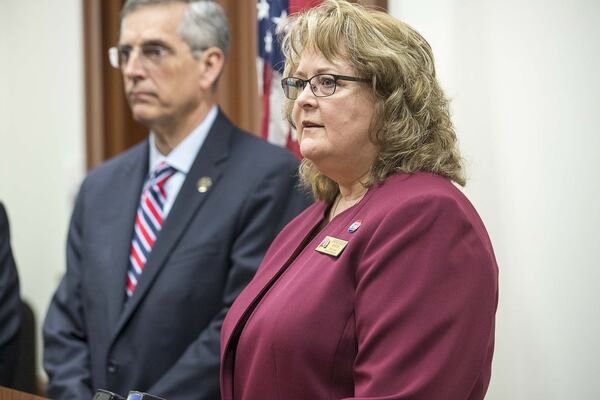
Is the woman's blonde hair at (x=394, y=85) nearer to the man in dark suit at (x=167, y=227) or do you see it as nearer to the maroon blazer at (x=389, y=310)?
the maroon blazer at (x=389, y=310)

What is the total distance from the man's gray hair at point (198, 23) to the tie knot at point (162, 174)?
1.38ft

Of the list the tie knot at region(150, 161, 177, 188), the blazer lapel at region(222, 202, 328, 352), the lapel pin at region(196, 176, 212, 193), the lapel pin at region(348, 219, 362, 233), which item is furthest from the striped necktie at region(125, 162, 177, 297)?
the lapel pin at region(348, 219, 362, 233)

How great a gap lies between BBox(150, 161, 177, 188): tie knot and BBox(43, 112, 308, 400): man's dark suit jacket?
0.09 meters

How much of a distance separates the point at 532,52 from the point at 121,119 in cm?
228

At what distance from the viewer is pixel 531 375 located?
107 inches

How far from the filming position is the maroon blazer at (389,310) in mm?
1748

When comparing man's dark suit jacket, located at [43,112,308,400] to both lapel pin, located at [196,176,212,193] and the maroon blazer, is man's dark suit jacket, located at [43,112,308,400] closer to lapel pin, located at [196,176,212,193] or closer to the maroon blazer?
lapel pin, located at [196,176,212,193]

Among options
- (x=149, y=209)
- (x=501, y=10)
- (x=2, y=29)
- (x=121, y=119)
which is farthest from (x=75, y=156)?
(x=501, y=10)

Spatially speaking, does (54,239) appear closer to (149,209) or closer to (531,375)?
(149,209)

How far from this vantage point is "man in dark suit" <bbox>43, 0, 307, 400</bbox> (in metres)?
2.83

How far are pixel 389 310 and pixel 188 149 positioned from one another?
5.00 ft

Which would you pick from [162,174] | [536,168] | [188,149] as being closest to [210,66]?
[188,149]

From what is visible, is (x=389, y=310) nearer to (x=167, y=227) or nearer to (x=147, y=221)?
(x=167, y=227)

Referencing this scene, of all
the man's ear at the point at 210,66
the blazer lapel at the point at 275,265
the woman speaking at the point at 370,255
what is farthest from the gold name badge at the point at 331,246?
the man's ear at the point at 210,66
